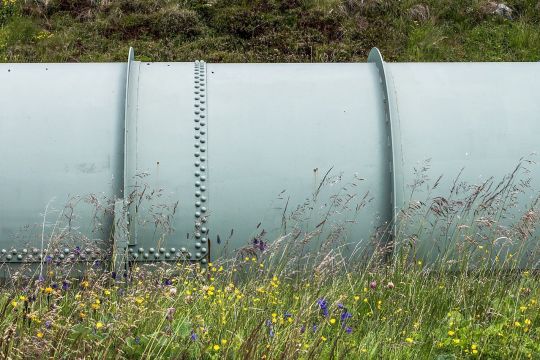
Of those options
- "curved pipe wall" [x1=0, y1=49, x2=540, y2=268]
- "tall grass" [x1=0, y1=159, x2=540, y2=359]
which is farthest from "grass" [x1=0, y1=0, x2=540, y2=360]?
"curved pipe wall" [x1=0, y1=49, x2=540, y2=268]

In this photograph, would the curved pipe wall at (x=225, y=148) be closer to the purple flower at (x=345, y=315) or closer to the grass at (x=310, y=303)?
the grass at (x=310, y=303)

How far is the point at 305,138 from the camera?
15.3ft

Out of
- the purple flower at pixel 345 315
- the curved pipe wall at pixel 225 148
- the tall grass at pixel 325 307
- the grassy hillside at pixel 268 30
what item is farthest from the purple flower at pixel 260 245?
the grassy hillside at pixel 268 30

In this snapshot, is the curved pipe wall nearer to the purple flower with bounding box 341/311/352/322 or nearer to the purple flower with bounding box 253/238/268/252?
the purple flower with bounding box 253/238/268/252

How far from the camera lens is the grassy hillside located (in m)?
12.7

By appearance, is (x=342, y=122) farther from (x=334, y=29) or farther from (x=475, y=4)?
(x=475, y=4)

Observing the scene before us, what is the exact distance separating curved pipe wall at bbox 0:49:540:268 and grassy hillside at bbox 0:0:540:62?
770cm

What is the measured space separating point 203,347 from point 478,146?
8.45 ft

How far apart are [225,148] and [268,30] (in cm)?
894

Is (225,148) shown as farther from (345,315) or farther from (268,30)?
(268,30)

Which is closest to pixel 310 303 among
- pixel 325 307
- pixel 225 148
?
pixel 325 307

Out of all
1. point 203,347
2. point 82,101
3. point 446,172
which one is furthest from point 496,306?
point 82,101

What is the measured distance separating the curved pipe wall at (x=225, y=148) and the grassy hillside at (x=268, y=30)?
25.3ft

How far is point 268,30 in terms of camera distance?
13.2 m
